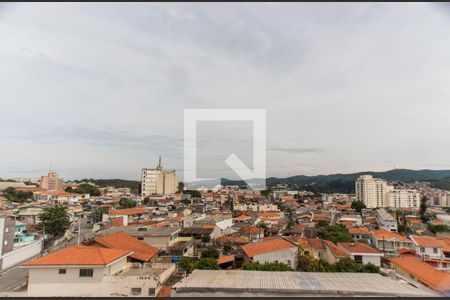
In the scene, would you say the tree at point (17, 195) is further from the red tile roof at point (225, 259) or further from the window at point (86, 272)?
the window at point (86, 272)

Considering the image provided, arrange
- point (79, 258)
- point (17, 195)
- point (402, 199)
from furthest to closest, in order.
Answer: point (402, 199) → point (17, 195) → point (79, 258)

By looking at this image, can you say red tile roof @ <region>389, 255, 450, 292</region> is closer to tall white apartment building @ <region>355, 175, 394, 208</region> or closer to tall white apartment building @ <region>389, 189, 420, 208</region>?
tall white apartment building @ <region>355, 175, 394, 208</region>

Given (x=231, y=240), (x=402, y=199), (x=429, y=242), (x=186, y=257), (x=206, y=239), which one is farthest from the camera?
(x=402, y=199)

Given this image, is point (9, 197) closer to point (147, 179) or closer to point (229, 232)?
point (147, 179)

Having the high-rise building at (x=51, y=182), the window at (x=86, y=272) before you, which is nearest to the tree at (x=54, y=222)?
the window at (x=86, y=272)

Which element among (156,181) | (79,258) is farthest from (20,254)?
(156,181)

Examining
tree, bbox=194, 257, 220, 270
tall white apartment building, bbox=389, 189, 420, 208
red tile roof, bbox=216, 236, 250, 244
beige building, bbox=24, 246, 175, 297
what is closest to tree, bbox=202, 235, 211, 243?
red tile roof, bbox=216, 236, 250, 244

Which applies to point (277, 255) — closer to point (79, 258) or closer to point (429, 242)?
point (79, 258)
